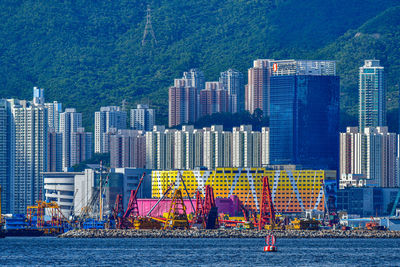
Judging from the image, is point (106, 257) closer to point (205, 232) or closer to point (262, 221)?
point (205, 232)

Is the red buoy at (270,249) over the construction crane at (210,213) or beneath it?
beneath

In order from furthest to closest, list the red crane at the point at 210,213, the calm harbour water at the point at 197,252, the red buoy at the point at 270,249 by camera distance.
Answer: the red crane at the point at 210,213 < the red buoy at the point at 270,249 < the calm harbour water at the point at 197,252

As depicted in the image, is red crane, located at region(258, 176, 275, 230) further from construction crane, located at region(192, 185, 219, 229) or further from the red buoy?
the red buoy

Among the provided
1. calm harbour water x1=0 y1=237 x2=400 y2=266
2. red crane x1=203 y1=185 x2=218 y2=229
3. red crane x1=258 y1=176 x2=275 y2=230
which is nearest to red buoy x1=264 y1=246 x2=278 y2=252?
calm harbour water x1=0 y1=237 x2=400 y2=266

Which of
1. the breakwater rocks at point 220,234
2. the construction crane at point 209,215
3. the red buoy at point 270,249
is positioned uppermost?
the construction crane at point 209,215

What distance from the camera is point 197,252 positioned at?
462 ft

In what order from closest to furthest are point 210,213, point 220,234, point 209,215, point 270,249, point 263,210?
point 270,249, point 220,234, point 210,213, point 209,215, point 263,210

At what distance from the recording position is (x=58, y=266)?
120062 millimetres

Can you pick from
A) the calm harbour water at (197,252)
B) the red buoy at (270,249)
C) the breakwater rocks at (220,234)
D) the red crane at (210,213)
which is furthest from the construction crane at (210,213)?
the red buoy at (270,249)

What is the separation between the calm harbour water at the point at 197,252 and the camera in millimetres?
123938

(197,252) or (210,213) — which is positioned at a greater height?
(210,213)

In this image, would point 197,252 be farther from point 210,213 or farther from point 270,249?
point 210,213

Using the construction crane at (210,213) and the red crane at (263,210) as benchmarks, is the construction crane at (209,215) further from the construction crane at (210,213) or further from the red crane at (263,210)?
the red crane at (263,210)

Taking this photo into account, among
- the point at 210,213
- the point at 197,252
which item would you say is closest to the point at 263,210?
the point at 210,213
